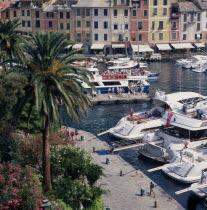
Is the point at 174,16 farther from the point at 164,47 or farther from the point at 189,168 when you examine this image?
the point at 189,168

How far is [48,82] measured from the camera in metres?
31.4

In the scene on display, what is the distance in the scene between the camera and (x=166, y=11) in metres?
113

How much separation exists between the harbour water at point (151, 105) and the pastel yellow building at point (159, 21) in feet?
31.2

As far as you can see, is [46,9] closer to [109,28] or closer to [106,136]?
[109,28]

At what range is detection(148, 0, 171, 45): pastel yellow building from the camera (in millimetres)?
112188

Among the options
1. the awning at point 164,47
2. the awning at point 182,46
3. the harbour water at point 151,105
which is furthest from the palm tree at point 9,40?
the awning at point 182,46

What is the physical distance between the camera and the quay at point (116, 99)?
70.4 meters

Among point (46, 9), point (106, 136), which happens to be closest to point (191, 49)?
point (46, 9)

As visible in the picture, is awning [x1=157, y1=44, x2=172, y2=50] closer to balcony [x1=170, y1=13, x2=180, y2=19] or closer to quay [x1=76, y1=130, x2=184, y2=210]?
balcony [x1=170, y1=13, x2=180, y2=19]

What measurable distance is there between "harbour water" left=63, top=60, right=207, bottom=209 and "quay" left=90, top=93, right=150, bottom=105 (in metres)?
0.87

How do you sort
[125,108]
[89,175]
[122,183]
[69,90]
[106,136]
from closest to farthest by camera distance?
1. [69,90]
2. [89,175]
3. [122,183]
4. [106,136]
5. [125,108]

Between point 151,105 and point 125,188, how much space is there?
3274 cm

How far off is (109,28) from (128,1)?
7.17 metres

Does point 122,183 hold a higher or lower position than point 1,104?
lower
